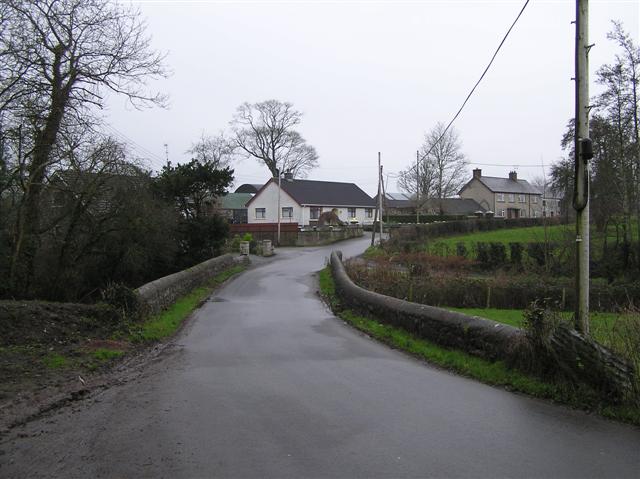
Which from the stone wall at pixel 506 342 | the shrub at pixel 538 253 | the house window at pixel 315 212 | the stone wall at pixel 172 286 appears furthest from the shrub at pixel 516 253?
the house window at pixel 315 212

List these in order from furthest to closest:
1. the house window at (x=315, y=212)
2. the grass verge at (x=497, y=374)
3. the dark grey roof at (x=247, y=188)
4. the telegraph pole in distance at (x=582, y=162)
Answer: the dark grey roof at (x=247, y=188)
the house window at (x=315, y=212)
the telegraph pole in distance at (x=582, y=162)
the grass verge at (x=497, y=374)

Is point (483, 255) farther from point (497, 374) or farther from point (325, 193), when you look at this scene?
point (325, 193)

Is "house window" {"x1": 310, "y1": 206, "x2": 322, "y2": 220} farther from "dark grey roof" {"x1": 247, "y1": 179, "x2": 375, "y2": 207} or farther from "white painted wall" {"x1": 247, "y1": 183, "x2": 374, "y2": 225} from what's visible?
"dark grey roof" {"x1": 247, "y1": 179, "x2": 375, "y2": 207}

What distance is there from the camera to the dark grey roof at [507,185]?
89875 mm

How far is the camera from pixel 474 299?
19656 millimetres

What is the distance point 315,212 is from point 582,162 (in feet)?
202

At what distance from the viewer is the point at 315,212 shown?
227 ft

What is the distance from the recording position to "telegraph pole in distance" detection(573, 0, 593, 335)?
7.71m

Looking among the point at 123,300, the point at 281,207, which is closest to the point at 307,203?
the point at 281,207

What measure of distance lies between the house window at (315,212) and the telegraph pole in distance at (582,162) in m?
60.8

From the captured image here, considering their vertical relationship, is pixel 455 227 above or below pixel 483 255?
above

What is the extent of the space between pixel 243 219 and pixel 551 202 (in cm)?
6229

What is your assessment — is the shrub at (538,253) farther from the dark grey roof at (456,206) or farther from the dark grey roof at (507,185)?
the dark grey roof at (507,185)

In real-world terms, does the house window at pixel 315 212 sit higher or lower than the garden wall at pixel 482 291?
higher
